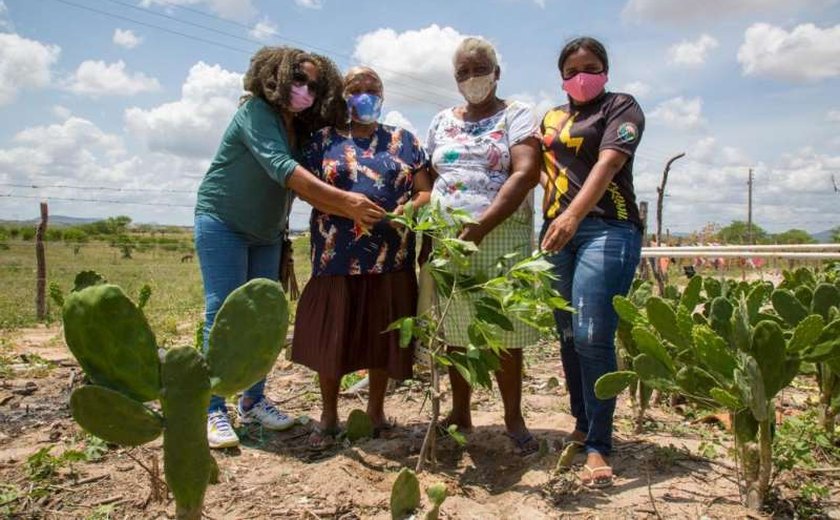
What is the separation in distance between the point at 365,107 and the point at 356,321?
3.08ft

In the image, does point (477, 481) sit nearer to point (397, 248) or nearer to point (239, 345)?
point (397, 248)

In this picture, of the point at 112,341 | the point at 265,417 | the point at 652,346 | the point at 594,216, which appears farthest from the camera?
the point at 265,417

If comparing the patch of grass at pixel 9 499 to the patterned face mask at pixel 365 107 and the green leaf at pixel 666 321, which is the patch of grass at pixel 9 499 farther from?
the green leaf at pixel 666 321

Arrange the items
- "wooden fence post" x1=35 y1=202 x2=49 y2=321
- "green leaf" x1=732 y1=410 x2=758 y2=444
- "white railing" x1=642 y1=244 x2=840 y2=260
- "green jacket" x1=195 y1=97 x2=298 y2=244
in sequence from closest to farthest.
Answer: "green leaf" x1=732 y1=410 x2=758 y2=444, "green jacket" x1=195 y1=97 x2=298 y2=244, "white railing" x1=642 y1=244 x2=840 y2=260, "wooden fence post" x1=35 y1=202 x2=49 y2=321

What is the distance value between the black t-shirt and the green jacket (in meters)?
1.13

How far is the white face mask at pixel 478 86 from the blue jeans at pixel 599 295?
0.69 metres

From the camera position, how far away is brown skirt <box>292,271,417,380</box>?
2789mm

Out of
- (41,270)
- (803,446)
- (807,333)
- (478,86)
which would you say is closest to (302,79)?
(478,86)

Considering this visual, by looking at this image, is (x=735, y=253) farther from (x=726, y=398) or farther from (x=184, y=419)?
(x=184, y=419)

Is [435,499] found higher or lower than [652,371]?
lower

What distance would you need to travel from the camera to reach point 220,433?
8.99 feet

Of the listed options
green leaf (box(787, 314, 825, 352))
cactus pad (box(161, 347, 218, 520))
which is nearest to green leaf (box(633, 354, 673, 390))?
green leaf (box(787, 314, 825, 352))

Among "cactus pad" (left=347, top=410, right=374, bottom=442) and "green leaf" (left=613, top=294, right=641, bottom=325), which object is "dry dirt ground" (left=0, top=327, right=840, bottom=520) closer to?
"cactus pad" (left=347, top=410, right=374, bottom=442)

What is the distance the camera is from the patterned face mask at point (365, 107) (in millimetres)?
2779
